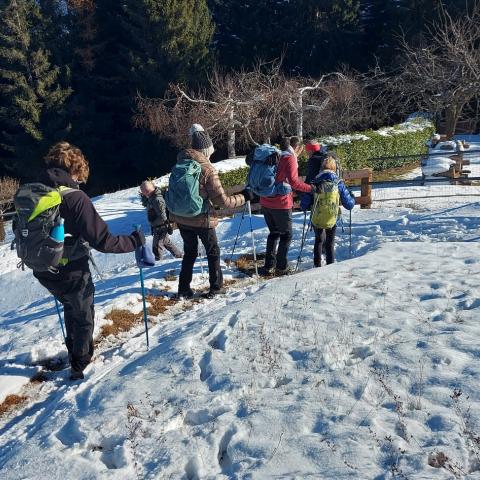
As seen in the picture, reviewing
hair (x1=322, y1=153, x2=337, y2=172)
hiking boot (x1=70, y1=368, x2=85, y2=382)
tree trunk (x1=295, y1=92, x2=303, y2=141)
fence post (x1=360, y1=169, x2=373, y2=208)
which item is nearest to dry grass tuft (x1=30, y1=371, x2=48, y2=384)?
hiking boot (x1=70, y1=368, x2=85, y2=382)

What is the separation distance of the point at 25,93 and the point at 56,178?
96.3ft

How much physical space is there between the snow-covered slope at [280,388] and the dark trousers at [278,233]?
34.7 inches

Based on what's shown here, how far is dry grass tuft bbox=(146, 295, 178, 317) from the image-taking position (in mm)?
5996

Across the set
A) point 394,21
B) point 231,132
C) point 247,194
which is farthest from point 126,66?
point 247,194

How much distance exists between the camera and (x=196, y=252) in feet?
19.6

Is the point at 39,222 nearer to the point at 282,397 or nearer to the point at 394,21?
the point at 282,397

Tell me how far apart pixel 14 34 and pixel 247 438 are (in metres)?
32.8

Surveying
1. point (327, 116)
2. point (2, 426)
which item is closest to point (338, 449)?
point (2, 426)

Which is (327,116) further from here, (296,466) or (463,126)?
(296,466)

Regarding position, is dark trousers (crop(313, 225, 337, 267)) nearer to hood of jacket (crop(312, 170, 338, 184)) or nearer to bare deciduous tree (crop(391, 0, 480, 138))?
hood of jacket (crop(312, 170, 338, 184))

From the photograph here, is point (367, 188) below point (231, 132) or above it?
below

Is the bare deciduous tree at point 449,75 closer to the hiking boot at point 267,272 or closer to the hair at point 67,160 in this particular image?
the hiking boot at point 267,272

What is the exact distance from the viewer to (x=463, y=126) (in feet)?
101

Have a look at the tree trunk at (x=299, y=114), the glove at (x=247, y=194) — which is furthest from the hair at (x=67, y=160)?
the tree trunk at (x=299, y=114)
